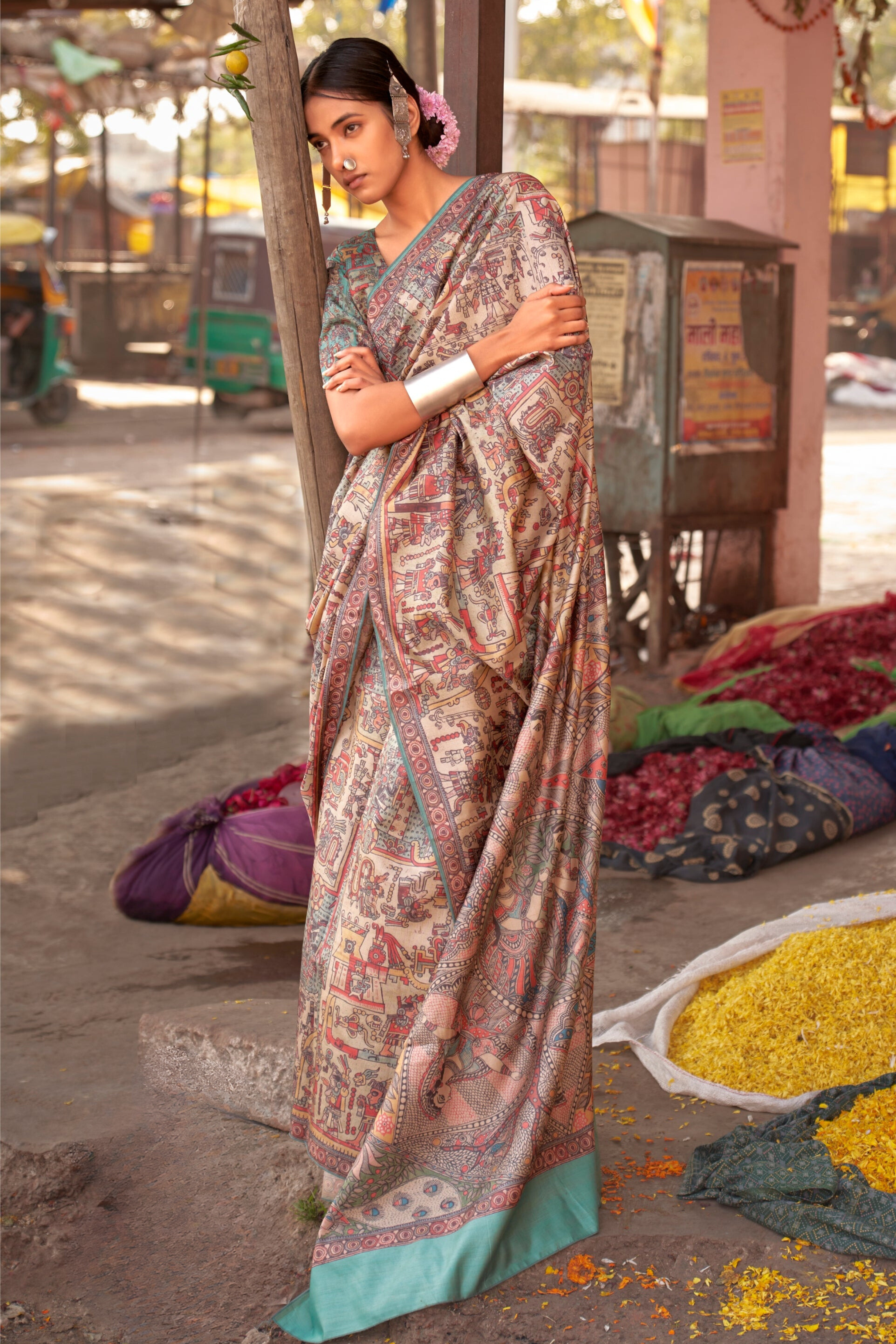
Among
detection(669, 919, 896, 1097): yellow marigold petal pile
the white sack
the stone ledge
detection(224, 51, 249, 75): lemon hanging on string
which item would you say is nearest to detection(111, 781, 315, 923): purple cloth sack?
the stone ledge

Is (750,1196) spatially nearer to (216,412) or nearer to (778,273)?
(778,273)

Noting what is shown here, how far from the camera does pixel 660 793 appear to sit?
447 centimetres

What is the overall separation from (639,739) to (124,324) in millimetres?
15269

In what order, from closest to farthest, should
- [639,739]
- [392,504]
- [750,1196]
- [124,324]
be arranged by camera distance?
[392,504] → [750,1196] → [639,739] → [124,324]

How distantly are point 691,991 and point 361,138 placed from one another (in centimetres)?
200

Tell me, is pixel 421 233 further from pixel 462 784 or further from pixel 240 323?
pixel 240 323

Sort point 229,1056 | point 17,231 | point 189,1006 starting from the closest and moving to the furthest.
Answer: point 229,1056, point 189,1006, point 17,231

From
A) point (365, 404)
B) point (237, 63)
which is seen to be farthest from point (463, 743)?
point (237, 63)

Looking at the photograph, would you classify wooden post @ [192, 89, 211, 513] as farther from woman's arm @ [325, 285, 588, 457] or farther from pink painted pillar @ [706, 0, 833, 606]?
woman's arm @ [325, 285, 588, 457]

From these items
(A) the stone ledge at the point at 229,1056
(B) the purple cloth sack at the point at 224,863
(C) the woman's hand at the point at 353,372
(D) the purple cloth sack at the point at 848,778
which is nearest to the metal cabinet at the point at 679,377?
(D) the purple cloth sack at the point at 848,778

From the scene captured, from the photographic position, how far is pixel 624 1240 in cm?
226

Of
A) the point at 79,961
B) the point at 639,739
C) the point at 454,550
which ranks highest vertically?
the point at 454,550

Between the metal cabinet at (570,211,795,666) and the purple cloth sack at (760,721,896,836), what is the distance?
1705 mm

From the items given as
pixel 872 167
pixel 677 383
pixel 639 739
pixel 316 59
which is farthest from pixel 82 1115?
pixel 872 167
